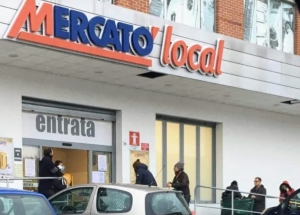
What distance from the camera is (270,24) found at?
71.7 feet

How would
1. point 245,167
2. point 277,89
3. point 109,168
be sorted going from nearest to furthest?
point 109,168 < point 277,89 < point 245,167

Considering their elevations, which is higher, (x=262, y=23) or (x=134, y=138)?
(x=262, y=23)

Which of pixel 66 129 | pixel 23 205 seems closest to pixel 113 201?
pixel 23 205

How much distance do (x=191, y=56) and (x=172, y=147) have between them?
3846 millimetres

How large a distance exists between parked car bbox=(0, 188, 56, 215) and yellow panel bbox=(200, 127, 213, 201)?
12.9 meters

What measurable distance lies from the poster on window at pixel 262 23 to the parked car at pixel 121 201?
1049 cm

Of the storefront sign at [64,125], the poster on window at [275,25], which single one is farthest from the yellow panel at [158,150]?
the poster on window at [275,25]

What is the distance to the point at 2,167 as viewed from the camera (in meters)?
15.3

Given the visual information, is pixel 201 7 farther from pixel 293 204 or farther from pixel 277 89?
pixel 293 204

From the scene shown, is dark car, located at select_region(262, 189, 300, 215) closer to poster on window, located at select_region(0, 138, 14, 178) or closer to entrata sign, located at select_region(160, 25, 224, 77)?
entrata sign, located at select_region(160, 25, 224, 77)

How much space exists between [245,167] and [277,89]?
10.7 feet

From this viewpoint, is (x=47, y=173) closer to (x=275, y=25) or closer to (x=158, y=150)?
(x=158, y=150)

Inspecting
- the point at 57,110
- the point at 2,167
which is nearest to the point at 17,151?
the point at 2,167

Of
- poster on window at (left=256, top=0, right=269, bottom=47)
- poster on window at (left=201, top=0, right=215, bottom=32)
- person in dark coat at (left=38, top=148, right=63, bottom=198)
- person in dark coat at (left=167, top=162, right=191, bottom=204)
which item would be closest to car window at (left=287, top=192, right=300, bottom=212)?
person in dark coat at (left=167, top=162, right=191, bottom=204)
